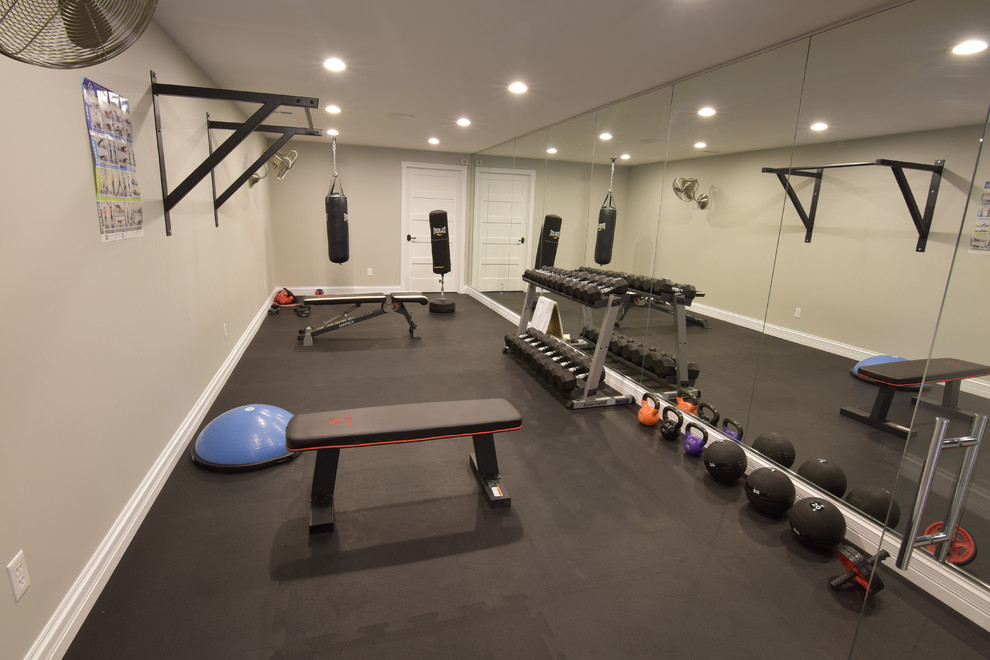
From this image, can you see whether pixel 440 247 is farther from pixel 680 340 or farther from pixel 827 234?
pixel 827 234

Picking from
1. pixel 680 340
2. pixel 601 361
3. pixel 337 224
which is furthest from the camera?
pixel 337 224

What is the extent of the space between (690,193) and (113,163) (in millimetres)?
3183

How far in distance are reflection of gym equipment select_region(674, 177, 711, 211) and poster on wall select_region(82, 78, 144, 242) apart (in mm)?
3172

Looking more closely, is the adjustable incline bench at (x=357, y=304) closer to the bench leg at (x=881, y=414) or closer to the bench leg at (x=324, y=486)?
the bench leg at (x=324, y=486)

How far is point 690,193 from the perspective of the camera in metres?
3.15

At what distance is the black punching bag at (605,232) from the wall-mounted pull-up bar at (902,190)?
167 cm

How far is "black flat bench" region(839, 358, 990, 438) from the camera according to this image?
144cm

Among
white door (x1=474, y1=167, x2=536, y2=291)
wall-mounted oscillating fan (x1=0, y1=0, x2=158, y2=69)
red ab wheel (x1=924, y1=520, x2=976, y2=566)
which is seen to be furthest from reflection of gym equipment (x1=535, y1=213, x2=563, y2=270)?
wall-mounted oscillating fan (x1=0, y1=0, x2=158, y2=69)

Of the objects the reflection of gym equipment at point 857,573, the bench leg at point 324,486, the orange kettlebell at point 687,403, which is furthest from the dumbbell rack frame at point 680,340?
the bench leg at point 324,486

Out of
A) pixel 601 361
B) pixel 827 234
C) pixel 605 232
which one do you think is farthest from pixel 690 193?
pixel 601 361

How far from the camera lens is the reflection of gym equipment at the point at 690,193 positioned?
10.1 feet

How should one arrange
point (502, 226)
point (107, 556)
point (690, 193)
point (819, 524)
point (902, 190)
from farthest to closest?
1. point (502, 226)
2. point (690, 193)
3. point (902, 190)
4. point (819, 524)
5. point (107, 556)

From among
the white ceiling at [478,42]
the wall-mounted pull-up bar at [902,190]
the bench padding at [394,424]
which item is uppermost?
the white ceiling at [478,42]

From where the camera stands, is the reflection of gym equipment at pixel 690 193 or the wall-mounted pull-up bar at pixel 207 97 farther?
the reflection of gym equipment at pixel 690 193
